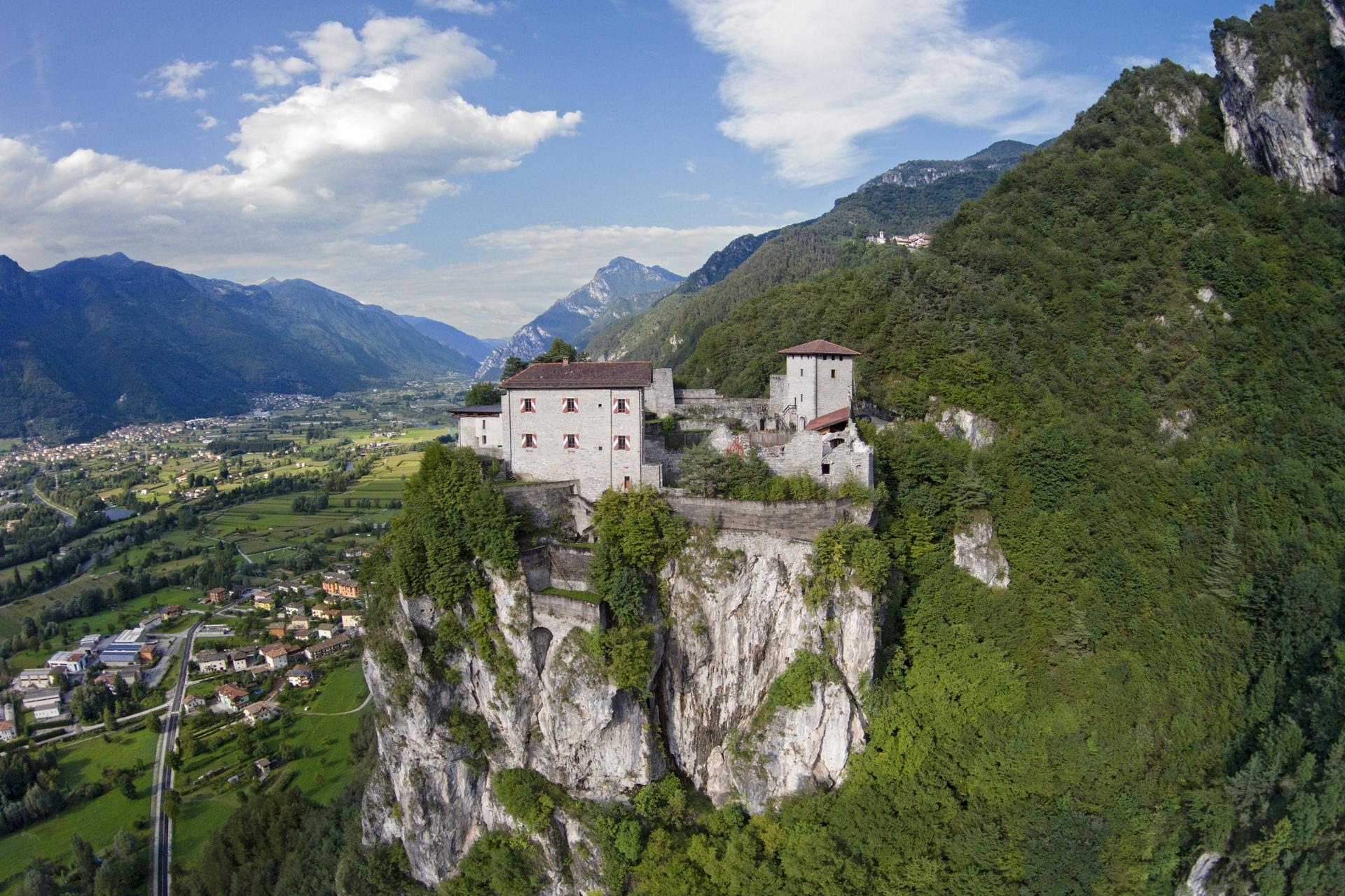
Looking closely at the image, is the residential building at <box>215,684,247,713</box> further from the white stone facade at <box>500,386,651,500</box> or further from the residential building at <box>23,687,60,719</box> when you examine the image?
the white stone facade at <box>500,386,651,500</box>

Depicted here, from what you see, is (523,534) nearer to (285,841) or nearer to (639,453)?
(639,453)

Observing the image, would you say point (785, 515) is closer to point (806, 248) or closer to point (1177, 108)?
point (1177, 108)

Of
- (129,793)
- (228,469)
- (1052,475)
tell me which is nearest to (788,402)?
(1052,475)

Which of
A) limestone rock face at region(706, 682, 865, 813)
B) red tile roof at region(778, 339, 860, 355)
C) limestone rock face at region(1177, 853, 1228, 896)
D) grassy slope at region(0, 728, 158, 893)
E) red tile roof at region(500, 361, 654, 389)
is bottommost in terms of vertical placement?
grassy slope at region(0, 728, 158, 893)

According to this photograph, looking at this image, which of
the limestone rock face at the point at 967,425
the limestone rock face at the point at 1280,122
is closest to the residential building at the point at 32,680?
the limestone rock face at the point at 967,425

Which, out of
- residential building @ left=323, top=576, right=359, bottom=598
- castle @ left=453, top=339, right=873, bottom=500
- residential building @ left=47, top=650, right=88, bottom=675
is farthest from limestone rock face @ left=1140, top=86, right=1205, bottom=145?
residential building @ left=47, top=650, right=88, bottom=675
